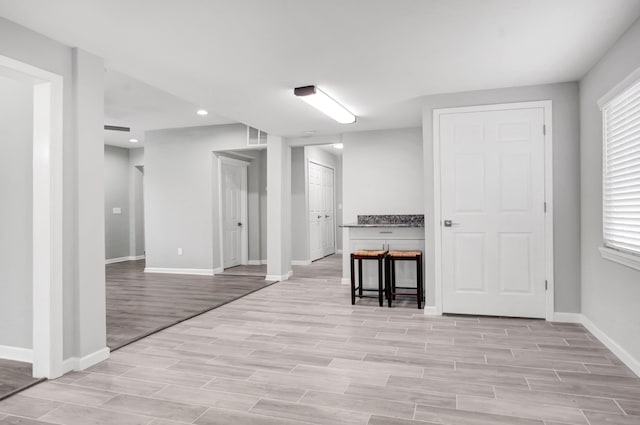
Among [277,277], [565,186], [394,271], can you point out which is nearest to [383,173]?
[394,271]

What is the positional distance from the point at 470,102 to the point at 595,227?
165cm

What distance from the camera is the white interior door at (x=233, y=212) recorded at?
7.85m

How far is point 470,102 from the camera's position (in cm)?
414

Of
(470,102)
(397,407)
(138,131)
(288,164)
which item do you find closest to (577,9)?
→ (470,102)

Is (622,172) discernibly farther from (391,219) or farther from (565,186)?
(391,219)

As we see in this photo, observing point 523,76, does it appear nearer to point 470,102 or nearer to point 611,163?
point 470,102

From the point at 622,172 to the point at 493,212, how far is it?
1293 millimetres

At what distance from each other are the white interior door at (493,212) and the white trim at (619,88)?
783mm

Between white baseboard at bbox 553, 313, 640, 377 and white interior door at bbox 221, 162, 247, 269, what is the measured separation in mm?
5699

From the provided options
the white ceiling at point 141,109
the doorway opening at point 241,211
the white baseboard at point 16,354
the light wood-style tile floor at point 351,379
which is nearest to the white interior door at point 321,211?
the doorway opening at point 241,211

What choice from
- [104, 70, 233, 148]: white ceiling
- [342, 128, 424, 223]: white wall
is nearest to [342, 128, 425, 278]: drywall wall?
[342, 128, 424, 223]: white wall

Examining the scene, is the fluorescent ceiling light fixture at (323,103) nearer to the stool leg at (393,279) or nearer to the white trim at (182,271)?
the stool leg at (393,279)

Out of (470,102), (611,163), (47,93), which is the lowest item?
(611,163)

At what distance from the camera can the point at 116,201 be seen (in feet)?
29.7
